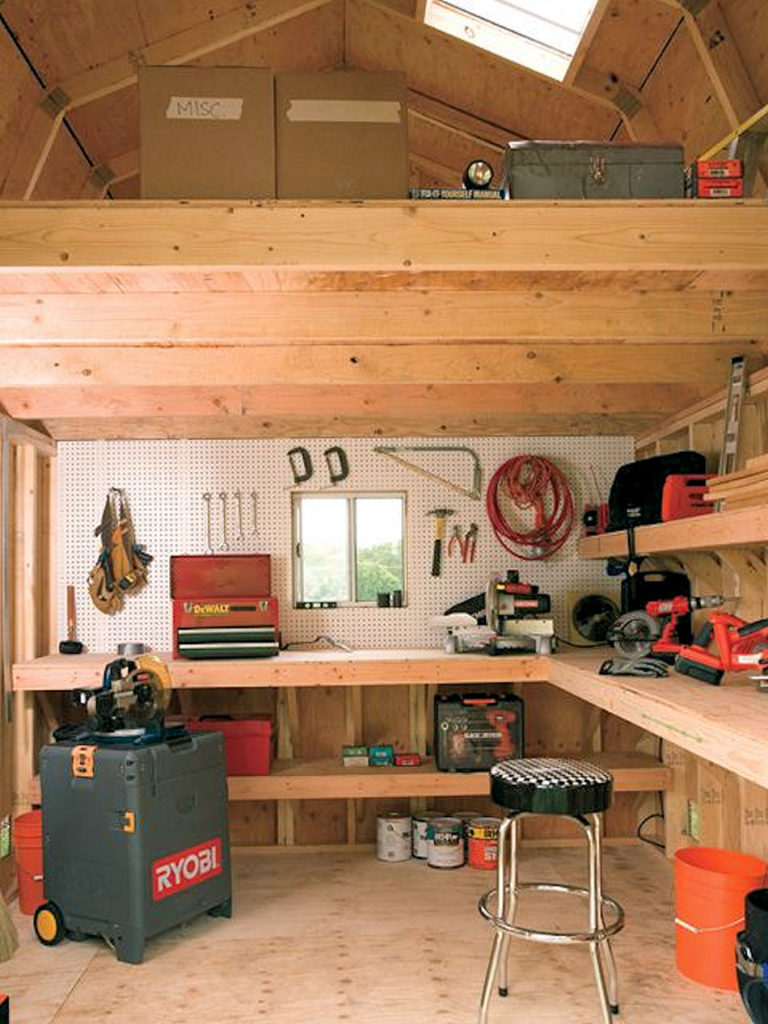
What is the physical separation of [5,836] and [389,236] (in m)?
3.25

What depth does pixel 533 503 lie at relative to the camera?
4.93m

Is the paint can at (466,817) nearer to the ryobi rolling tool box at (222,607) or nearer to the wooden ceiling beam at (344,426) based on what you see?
the ryobi rolling tool box at (222,607)

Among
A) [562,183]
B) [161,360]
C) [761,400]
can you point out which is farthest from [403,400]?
[562,183]

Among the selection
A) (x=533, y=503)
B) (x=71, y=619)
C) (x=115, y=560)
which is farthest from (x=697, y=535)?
(x=71, y=619)

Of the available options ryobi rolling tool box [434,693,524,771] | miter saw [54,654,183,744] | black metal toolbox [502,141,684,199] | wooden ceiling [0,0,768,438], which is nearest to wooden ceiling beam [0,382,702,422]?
wooden ceiling [0,0,768,438]

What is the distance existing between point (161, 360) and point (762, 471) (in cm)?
230

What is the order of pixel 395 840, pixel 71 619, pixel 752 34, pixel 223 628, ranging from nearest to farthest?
pixel 752 34 → pixel 223 628 → pixel 395 840 → pixel 71 619

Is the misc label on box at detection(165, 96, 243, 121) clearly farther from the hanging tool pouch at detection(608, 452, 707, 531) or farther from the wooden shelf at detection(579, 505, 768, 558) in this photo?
the hanging tool pouch at detection(608, 452, 707, 531)

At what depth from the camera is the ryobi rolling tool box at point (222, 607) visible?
4320mm

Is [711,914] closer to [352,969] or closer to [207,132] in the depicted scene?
[352,969]

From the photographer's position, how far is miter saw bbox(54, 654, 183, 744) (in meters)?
3.69

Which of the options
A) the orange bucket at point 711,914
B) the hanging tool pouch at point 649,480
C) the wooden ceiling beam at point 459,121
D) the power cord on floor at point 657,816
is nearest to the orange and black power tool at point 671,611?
the hanging tool pouch at point 649,480

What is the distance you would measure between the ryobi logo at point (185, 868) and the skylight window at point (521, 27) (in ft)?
10.7

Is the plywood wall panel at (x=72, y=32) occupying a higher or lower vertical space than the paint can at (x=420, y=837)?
higher
